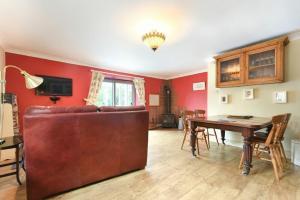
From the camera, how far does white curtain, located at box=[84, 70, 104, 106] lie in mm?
4805

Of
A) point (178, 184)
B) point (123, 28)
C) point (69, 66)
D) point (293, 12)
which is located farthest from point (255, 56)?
point (69, 66)

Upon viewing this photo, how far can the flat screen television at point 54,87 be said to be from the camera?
3976 millimetres

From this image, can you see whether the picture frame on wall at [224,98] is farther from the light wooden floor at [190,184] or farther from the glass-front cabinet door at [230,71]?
the light wooden floor at [190,184]

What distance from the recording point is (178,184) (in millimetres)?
2002

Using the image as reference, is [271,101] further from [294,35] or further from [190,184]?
[190,184]

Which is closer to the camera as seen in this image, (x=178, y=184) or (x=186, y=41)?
(x=178, y=184)

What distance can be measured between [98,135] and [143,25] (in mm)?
1845

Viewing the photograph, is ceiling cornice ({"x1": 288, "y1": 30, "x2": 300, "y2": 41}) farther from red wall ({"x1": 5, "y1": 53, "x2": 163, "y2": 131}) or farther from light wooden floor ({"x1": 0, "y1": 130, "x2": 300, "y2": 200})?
red wall ({"x1": 5, "y1": 53, "x2": 163, "y2": 131})

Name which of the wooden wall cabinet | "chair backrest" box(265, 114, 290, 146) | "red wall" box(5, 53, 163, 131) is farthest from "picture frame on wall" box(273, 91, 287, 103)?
"red wall" box(5, 53, 163, 131)

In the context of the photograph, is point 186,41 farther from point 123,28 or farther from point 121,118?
point 121,118

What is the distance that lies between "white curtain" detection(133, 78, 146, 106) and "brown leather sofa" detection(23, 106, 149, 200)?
3631 millimetres

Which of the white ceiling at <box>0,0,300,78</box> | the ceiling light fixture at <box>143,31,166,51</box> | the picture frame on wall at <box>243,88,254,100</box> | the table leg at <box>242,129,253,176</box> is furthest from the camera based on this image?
the picture frame on wall at <box>243,88,254,100</box>

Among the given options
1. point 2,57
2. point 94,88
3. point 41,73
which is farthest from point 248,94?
point 2,57

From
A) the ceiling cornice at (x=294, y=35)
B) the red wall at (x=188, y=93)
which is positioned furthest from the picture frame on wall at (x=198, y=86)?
the ceiling cornice at (x=294, y=35)
